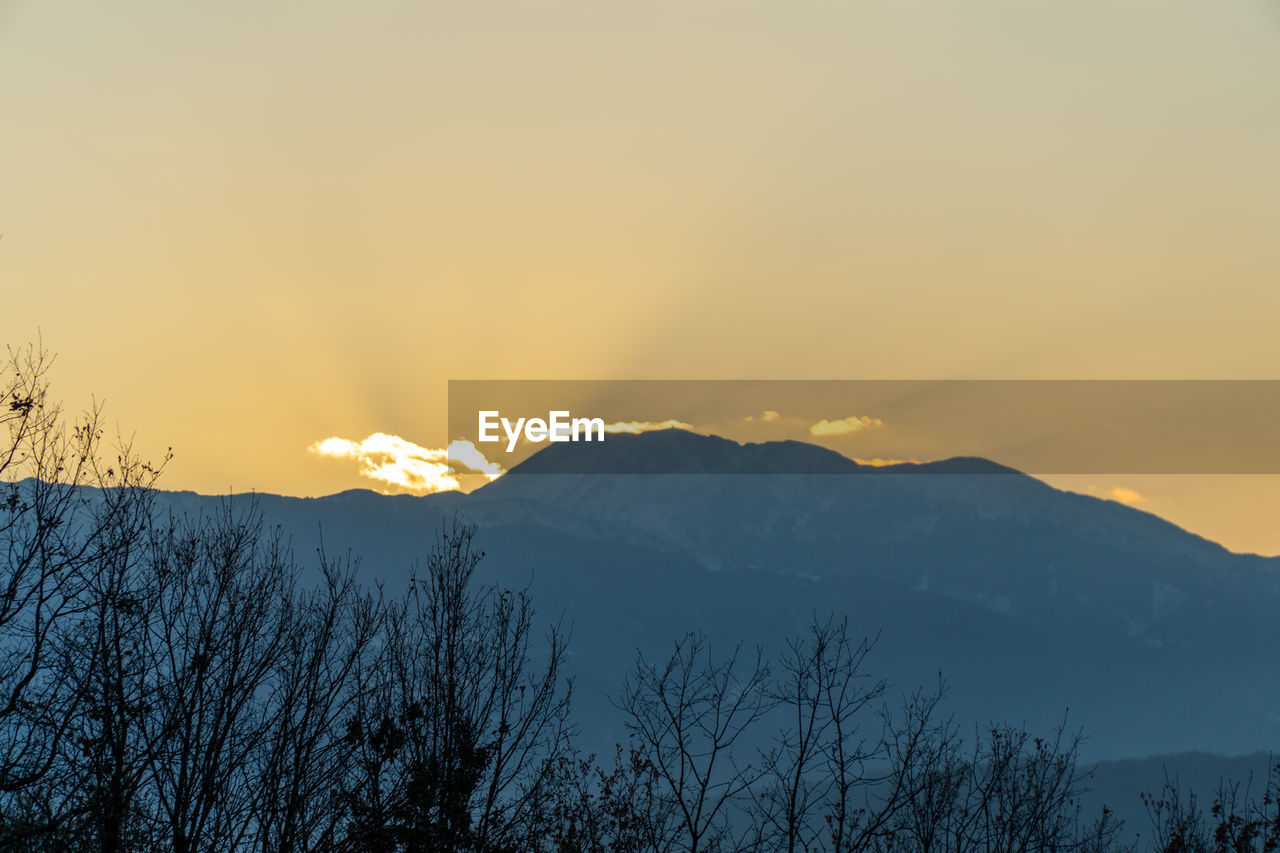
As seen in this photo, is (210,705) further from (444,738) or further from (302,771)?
(444,738)

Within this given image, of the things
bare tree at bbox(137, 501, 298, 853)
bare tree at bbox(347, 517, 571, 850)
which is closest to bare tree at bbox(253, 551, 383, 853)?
bare tree at bbox(137, 501, 298, 853)

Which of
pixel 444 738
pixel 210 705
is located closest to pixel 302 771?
pixel 210 705

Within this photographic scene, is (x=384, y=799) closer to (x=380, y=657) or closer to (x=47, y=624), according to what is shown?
(x=380, y=657)

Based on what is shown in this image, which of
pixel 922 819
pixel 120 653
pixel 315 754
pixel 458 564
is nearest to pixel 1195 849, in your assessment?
pixel 922 819

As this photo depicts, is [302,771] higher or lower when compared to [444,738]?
lower

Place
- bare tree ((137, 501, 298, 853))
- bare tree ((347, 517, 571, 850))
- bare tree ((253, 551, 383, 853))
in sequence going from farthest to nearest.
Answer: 1. bare tree ((347, 517, 571, 850))
2. bare tree ((253, 551, 383, 853))
3. bare tree ((137, 501, 298, 853))

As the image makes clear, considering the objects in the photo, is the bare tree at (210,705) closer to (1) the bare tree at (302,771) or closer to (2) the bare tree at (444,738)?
(1) the bare tree at (302,771)

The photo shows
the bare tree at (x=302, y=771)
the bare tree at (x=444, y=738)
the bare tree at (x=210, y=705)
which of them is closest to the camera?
the bare tree at (x=210, y=705)

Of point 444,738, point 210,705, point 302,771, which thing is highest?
point 210,705

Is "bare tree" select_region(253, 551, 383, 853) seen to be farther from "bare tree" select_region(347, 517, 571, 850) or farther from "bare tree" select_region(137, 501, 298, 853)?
"bare tree" select_region(347, 517, 571, 850)


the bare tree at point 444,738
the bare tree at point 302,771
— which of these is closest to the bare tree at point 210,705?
the bare tree at point 302,771

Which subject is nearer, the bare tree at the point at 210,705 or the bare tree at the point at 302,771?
the bare tree at the point at 210,705
